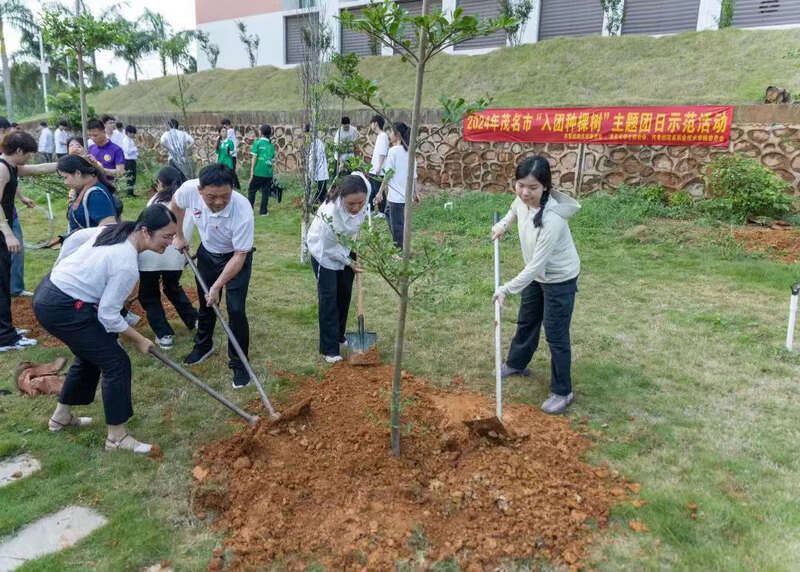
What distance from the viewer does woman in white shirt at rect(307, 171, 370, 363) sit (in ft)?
12.6

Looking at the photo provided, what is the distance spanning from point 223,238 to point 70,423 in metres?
1.52

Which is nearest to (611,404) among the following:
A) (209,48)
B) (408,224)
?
(408,224)

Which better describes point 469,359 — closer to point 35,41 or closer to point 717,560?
point 717,560

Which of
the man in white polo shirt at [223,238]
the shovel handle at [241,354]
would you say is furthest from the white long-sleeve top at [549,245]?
the man in white polo shirt at [223,238]

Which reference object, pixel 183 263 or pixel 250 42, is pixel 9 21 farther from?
pixel 183 263

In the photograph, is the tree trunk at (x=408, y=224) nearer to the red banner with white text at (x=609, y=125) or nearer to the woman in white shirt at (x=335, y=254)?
the woman in white shirt at (x=335, y=254)

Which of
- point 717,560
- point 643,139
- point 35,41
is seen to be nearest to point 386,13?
point 717,560

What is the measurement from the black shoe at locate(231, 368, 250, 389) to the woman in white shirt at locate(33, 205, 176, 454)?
0.98 m

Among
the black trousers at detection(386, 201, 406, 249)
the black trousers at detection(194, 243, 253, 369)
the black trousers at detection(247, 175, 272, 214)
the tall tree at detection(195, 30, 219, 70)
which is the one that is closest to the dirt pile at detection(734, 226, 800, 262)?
the black trousers at detection(386, 201, 406, 249)

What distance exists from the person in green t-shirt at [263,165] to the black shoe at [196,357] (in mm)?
6231

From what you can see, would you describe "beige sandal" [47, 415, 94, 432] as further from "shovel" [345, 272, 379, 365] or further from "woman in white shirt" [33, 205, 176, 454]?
"shovel" [345, 272, 379, 365]

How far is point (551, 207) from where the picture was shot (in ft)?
11.1

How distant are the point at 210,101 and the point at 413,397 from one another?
63.0 ft

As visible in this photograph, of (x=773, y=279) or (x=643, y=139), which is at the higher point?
(x=643, y=139)
